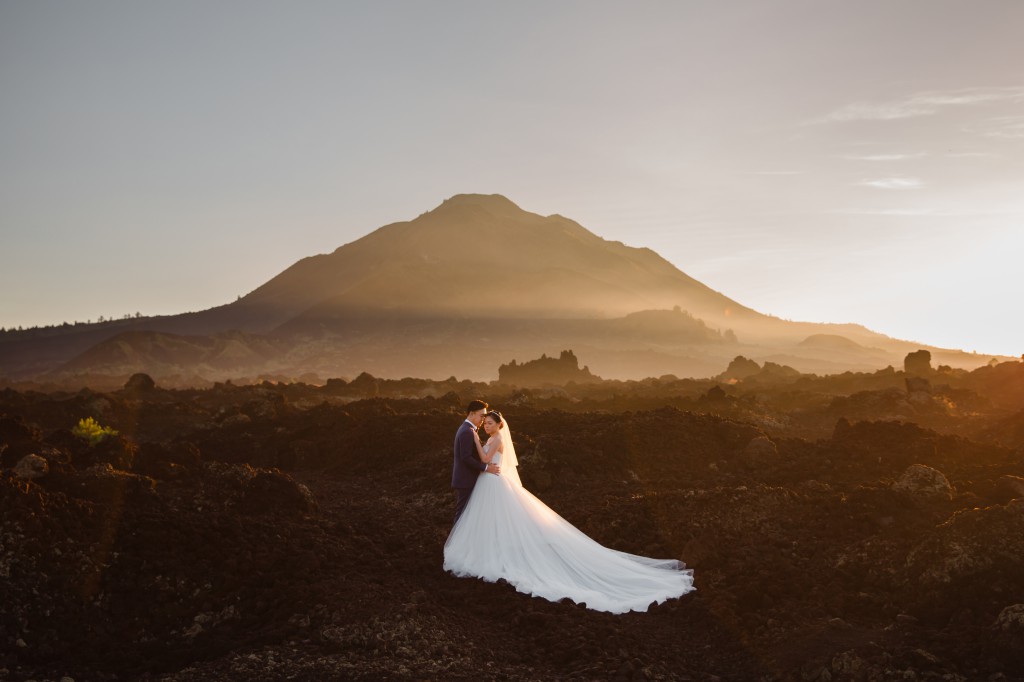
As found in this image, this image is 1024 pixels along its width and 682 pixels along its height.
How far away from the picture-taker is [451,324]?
136 metres

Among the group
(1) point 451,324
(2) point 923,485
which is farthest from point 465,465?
(1) point 451,324

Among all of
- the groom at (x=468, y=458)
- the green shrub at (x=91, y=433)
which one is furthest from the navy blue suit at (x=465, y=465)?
the green shrub at (x=91, y=433)

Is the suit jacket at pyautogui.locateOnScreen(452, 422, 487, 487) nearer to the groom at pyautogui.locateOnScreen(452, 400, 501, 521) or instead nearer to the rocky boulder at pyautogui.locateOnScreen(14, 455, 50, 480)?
the groom at pyautogui.locateOnScreen(452, 400, 501, 521)

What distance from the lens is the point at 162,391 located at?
135 ft

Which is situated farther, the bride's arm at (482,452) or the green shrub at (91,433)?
the green shrub at (91,433)

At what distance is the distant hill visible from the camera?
106500 mm

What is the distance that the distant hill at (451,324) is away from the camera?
106500mm

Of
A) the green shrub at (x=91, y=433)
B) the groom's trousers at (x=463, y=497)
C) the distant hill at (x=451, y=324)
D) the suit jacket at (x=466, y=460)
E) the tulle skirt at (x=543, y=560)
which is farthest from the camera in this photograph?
the distant hill at (x=451, y=324)

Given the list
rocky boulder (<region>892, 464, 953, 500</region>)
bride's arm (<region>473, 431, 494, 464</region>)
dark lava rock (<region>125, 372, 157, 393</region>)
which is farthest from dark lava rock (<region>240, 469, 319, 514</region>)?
dark lava rock (<region>125, 372, 157, 393</region>)

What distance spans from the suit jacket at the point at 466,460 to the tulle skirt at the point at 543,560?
0.53 ft

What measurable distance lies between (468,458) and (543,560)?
5.51ft

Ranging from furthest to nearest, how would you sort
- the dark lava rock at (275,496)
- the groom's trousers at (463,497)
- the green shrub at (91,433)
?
1. the green shrub at (91,433)
2. the dark lava rock at (275,496)
3. the groom's trousers at (463,497)

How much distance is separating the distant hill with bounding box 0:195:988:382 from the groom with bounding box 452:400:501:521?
3416 inches

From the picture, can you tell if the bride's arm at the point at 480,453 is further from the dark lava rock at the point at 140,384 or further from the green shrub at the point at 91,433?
the dark lava rock at the point at 140,384
